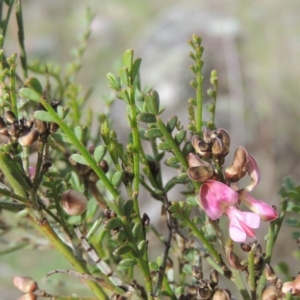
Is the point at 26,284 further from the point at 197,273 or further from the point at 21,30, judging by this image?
the point at 21,30

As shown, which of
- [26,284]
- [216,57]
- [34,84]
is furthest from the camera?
[216,57]

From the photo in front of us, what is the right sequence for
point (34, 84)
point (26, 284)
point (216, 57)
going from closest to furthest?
point (34, 84) < point (26, 284) < point (216, 57)

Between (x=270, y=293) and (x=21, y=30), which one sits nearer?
(x=270, y=293)

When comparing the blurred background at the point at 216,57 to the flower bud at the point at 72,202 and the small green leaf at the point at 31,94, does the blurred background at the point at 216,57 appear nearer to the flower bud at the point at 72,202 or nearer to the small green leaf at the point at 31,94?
the flower bud at the point at 72,202

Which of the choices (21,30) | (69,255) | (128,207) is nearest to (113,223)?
(128,207)

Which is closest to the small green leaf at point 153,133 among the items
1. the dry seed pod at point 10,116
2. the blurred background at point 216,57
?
the dry seed pod at point 10,116

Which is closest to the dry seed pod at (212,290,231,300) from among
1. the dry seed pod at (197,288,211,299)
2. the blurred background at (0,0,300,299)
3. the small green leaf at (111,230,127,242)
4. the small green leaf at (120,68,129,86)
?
the dry seed pod at (197,288,211,299)
